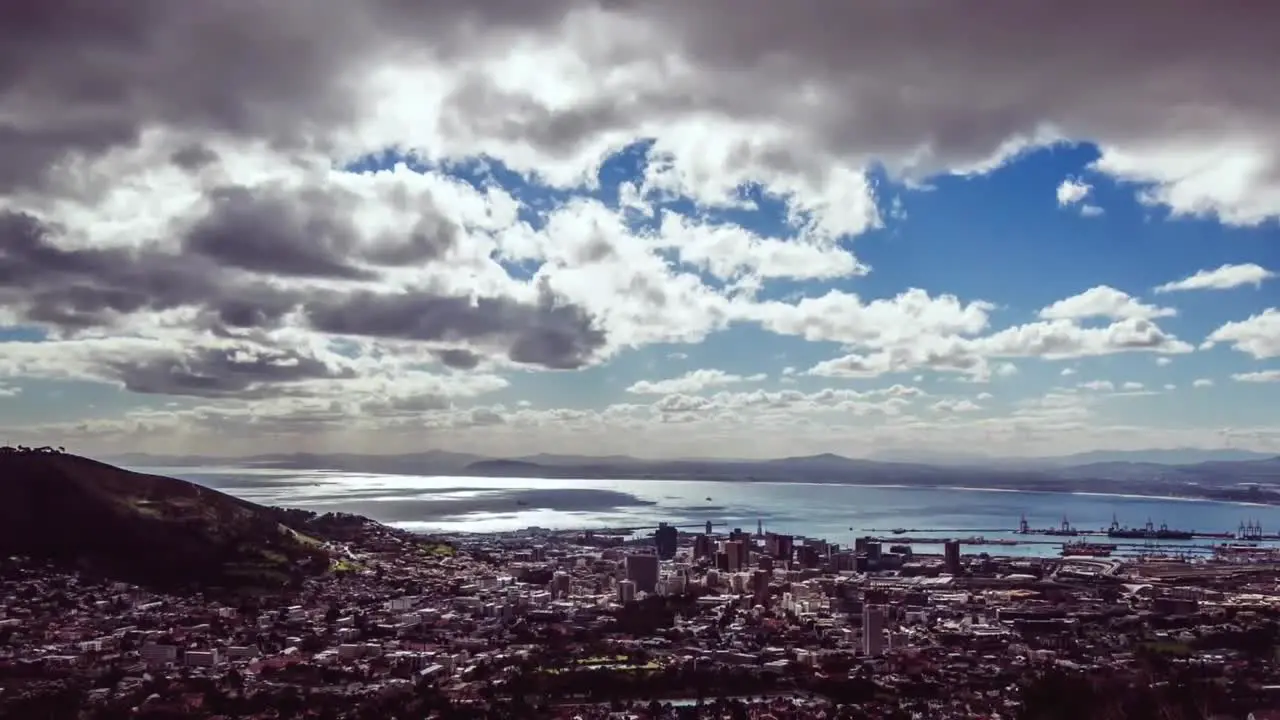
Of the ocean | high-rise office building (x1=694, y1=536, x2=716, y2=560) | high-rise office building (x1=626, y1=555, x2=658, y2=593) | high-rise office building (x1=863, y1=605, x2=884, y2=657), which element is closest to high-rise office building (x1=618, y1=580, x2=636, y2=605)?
high-rise office building (x1=626, y1=555, x2=658, y2=593)

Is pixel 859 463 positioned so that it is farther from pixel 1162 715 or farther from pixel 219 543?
pixel 1162 715

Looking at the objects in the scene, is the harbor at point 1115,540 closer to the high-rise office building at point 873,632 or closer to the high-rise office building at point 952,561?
the high-rise office building at point 952,561

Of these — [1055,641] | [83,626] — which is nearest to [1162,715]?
[1055,641]

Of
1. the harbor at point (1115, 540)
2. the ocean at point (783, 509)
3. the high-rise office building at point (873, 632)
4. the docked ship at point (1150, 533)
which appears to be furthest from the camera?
the ocean at point (783, 509)

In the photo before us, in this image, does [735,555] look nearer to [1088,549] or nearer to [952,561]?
[952,561]

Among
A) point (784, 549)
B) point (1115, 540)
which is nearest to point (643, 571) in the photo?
point (784, 549)

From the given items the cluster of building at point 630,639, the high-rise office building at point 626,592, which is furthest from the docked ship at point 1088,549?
the high-rise office building at point 626,592
